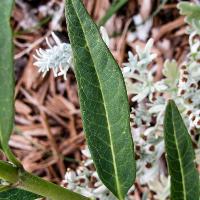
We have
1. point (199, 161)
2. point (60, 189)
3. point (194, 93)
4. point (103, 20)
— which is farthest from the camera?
point (103, 20)

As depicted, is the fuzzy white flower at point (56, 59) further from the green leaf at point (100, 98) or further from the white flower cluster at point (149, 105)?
the green leaf at point (100, 98)

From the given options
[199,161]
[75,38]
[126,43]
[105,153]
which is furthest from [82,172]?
[126,43]

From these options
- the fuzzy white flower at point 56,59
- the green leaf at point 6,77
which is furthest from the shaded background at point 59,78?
the green leaf at point 6,77

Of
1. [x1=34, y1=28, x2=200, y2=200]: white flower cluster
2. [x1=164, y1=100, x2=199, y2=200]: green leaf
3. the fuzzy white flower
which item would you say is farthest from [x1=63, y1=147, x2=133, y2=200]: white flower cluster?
[x1=164, y1=100, x2=199, y2=200]: green leaf

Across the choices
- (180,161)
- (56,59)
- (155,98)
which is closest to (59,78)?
(155,98)

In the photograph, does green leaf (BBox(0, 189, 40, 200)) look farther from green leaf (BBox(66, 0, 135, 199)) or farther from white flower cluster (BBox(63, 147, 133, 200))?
white flower cluster (BBox(63, 147, 133, 200))

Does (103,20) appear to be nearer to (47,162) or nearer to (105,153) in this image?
(47,162)
